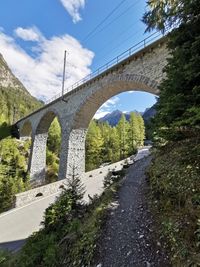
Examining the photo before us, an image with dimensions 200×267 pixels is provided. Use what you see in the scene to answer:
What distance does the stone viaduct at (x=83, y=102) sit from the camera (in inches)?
477

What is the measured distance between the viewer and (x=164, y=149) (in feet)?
23.4

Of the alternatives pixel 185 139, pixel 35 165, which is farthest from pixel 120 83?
pixel 35 165

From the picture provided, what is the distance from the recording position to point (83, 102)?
60.3ft

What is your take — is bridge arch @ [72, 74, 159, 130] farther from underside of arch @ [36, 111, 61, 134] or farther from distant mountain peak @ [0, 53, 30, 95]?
distant mountain peak @ [0, 53, 30, 95]

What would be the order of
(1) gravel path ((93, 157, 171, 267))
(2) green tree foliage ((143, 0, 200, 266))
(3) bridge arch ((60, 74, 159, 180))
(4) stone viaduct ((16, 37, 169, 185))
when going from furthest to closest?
1. (3) bridge arch ((60, 74, 159, 180))
2. (4) stone viaduct ((16, 37, 169, 185))
3. (1) gravel path ((93, 157, 171, 267))
4. (2) green tree foliage ((143, 0, 200, 266))

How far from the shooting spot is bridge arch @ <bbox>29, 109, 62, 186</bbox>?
25484 mm

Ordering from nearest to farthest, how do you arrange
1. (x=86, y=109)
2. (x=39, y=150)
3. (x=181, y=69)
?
1. (x=181, y=69)
2. (x=86, y=109)
3. (x=39, y=150)

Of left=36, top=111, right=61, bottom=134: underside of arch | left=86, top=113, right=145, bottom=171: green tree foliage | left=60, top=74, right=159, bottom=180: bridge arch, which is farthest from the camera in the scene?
left=86, top=113, right=145, bottom=171: green tree foliage

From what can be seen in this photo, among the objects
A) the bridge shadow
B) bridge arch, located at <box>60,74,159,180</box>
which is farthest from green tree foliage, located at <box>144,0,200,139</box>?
the bridge shadow

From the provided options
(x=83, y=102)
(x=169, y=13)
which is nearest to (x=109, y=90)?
(x=83, y=102)

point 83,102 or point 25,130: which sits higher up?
point 83,102

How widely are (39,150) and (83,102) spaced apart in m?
11.4

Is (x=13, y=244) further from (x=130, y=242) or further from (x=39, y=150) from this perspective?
(x=39, y=150)

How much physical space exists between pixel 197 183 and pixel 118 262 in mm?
1739
